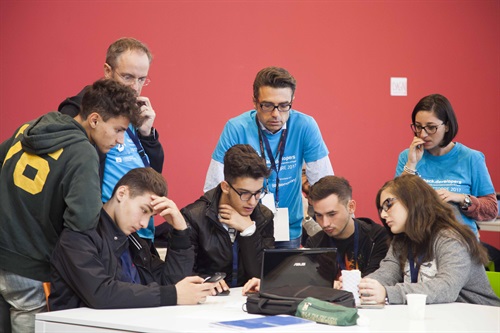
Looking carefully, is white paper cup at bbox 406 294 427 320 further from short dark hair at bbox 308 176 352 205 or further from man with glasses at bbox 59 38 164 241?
man with glasses at bbox 59 38 164 241

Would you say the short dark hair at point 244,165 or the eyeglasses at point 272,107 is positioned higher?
the eyeglasses at point 272,107

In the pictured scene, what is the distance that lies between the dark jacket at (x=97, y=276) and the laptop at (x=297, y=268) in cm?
38

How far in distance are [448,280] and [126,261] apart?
4.41ft

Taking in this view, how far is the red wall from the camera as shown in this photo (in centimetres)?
550

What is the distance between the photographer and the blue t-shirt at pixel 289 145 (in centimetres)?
406

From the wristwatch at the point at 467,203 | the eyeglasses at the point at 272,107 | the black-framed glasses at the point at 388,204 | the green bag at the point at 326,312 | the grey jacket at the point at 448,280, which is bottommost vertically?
the grey jacket at the point at 448,280

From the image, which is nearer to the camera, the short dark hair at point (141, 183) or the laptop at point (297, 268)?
the laptop at point (297, 268)

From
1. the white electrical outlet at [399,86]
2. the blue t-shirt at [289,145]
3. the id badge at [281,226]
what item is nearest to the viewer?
the id badge at [281,226]

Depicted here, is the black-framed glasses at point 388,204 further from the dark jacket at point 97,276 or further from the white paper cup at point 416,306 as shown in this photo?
the dark jacket at point 97,276

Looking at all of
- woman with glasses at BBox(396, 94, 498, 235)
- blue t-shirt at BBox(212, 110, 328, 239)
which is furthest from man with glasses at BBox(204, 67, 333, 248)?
woman with glasses at BBox(396, 94, 498, 235)

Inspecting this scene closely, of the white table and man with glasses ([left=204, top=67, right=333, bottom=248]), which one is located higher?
man with glasses ([left=204, top=67, right=333, bottom=248])

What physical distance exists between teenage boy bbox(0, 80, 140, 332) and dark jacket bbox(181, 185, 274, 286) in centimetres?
70

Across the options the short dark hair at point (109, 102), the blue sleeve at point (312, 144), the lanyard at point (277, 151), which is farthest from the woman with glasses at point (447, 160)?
the short dark hair at point (109, 102)

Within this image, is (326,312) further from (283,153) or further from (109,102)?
(283,153)
